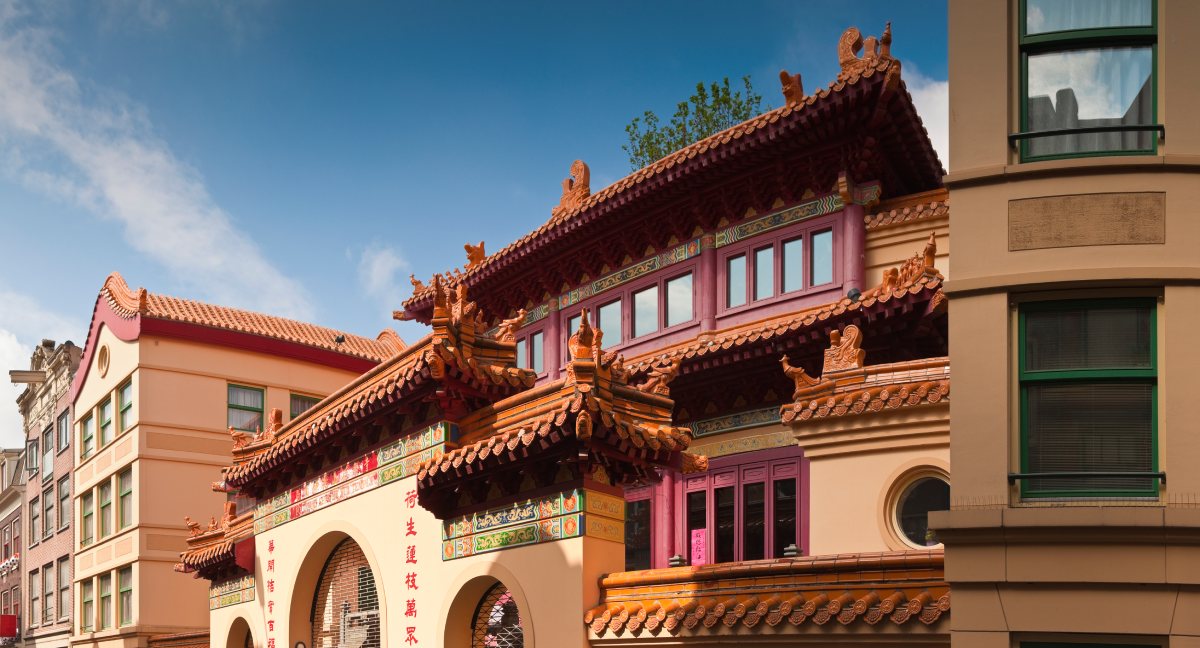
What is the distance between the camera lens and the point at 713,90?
1598 inches

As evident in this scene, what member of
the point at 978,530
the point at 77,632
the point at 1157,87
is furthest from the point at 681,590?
the point at 77,632

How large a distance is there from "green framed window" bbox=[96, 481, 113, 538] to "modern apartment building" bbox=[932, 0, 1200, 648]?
3248cm

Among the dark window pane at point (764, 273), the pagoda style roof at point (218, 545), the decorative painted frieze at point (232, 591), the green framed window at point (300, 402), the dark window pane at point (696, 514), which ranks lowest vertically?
the decorative painted frieze at point (232, 591)

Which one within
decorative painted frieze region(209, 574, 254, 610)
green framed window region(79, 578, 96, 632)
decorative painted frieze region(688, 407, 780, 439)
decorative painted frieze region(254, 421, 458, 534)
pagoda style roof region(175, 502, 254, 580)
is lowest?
green framed window region(79, 578, 96, 632)

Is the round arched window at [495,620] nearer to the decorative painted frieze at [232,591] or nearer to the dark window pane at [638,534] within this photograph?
the dark window pane at [638,534]

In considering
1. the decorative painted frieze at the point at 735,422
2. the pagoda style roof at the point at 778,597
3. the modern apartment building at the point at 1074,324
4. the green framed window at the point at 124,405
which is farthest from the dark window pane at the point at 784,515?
the green framed window at the point at 124,405

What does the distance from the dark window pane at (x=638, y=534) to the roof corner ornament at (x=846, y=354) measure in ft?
20.0

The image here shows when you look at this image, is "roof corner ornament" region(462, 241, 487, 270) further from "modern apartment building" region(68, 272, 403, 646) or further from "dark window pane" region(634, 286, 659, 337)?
"modern apartment building" region(68, 272, 403, 646)

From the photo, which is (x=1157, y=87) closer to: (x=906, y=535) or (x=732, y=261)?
(x=906, y=535)

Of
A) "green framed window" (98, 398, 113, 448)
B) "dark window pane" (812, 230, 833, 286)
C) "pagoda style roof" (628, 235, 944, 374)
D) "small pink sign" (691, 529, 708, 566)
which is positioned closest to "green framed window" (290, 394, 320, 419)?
"green framed window" (98, 398, 113, 448)

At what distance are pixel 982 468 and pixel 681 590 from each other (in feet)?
13.2

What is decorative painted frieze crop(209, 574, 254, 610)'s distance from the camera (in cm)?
2300

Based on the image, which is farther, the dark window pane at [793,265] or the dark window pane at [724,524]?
the dark window pane at [793,265]

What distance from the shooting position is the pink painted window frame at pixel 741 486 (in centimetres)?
1986
